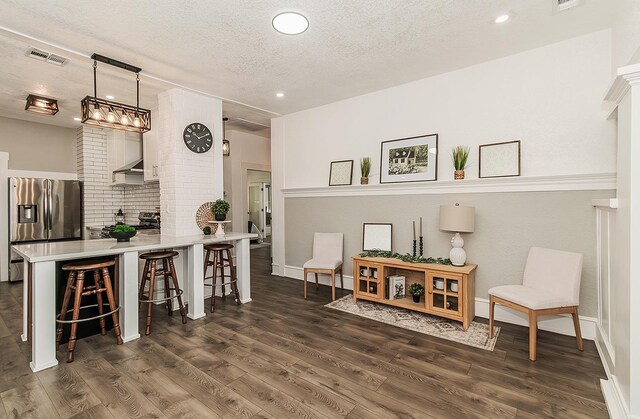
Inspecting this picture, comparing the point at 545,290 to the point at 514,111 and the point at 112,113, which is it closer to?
the point at 514,111

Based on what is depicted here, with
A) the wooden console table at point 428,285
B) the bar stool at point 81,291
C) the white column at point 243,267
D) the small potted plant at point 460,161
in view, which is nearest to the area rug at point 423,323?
the wooden console table at point 428,285

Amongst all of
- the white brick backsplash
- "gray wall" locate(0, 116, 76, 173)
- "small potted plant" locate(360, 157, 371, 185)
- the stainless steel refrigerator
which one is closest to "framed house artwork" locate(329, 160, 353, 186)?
"small potted plant" locate(360, 157, 371, 185)

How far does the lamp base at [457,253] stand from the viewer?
3092 mm

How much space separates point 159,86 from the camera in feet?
12.3

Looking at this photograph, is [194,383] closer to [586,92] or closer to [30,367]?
[30,367]

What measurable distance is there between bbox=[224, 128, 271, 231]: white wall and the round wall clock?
2.26m

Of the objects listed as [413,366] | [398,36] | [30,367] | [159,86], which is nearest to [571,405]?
[413,366]

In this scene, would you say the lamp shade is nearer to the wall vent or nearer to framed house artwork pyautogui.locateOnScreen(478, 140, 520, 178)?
framed house artwork pyautogui.locateOnScreen(478, 140, 520, 178)

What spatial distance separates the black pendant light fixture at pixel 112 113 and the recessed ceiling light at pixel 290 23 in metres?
1.75

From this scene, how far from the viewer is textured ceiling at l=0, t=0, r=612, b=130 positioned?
2254mm

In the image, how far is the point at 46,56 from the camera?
9.75 feet

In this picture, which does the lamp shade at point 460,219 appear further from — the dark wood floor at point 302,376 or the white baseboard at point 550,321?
the dark wood floor at point 302,376

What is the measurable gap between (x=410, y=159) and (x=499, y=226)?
1220 millimetres

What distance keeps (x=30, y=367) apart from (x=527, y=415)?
341 centimetres
